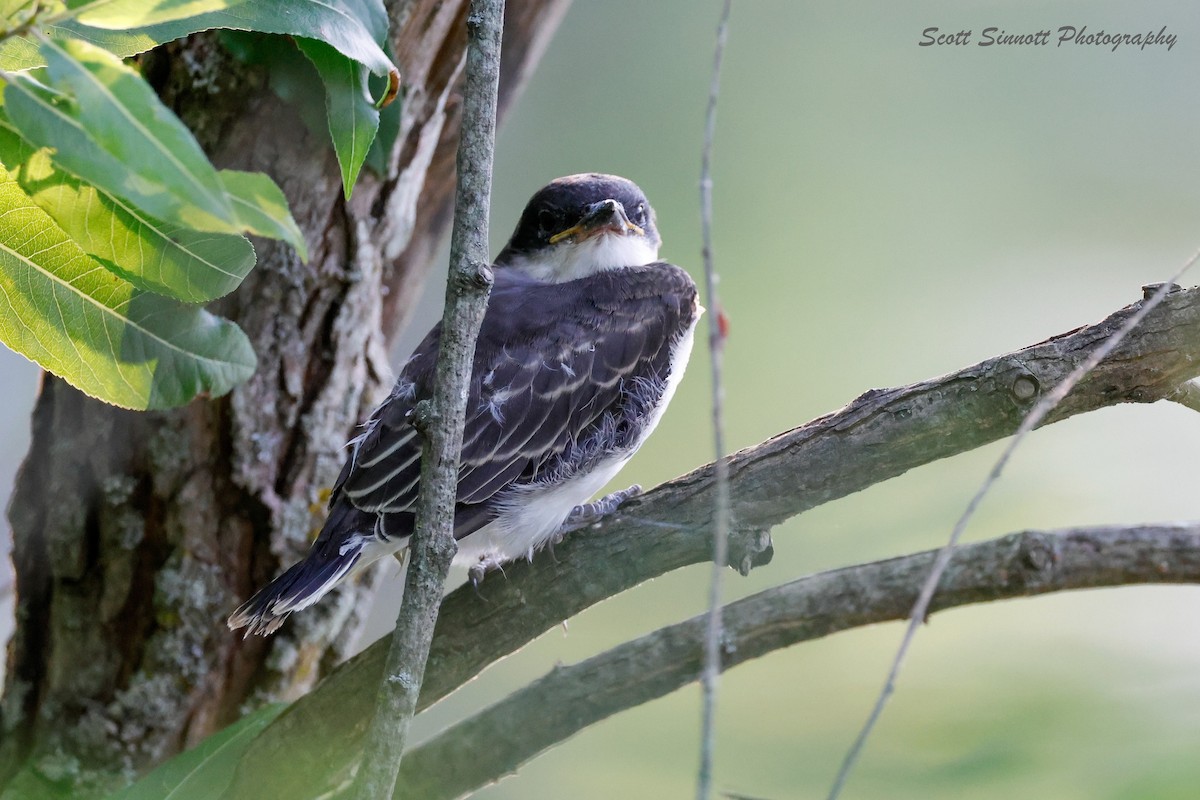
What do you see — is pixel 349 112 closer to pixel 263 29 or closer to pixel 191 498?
pixel 263 29

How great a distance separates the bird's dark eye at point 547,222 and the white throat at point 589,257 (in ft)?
0.20

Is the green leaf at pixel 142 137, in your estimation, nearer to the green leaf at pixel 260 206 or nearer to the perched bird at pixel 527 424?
the green leaf at pixel 260 206

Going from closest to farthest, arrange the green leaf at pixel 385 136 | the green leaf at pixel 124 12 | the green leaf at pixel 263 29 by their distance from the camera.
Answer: the green leaf at pixel 124 12
the green leaf at pixel 263 29
the green leaf at pixel 385 136

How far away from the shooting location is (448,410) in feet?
5.65

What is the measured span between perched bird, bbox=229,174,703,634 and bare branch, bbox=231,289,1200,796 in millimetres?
200

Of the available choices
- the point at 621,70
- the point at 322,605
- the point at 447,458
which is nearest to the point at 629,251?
the point at 322,605

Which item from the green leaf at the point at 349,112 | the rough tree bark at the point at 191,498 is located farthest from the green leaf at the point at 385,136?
the green leaf at the point at 349,112

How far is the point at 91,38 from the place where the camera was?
1.63 meters

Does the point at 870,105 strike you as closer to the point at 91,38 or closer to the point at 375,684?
the point at 375,684

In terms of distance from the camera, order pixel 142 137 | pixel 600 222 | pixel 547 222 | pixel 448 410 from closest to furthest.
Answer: pixel 142 137
pixel 448 410
pixel 600 222
pixel 547 222

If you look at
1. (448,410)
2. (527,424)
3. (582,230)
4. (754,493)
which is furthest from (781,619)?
(582,230)

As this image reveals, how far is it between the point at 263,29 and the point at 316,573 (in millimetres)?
1364

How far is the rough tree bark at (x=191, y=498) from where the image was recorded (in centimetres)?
289

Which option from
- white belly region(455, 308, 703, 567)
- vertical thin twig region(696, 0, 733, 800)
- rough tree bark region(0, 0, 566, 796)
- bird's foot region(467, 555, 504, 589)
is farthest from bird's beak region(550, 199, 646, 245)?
vertical thin twig region(696, 0, 733, 800)
